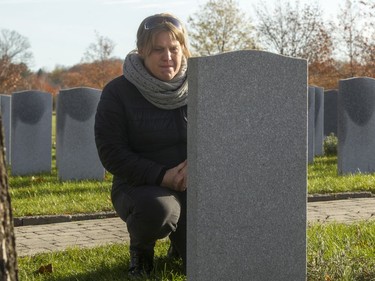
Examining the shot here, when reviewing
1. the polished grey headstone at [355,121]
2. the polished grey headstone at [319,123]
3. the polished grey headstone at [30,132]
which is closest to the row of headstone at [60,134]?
the polished grey headstone at [30,132]

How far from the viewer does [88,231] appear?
7094 mm

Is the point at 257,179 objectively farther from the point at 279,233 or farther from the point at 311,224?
the point at 311,224

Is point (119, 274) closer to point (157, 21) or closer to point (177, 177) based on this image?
point (177, 177)

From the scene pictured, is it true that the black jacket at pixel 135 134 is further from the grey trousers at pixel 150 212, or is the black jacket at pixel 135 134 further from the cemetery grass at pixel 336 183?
the cemetery grass at pixel 336 183

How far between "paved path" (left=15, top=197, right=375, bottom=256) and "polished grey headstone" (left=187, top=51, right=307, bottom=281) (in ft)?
5.52

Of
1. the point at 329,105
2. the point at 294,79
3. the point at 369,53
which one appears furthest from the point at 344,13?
the point at 294,79

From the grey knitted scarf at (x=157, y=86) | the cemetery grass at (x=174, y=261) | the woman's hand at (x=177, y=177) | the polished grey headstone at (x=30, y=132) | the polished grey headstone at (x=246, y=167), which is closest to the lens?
the polished grey headstone at (x=246, y=167)

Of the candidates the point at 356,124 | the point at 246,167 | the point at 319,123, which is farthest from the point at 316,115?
the point at 246,167

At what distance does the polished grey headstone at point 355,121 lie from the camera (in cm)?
1165

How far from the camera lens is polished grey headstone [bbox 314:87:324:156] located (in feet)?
49.8

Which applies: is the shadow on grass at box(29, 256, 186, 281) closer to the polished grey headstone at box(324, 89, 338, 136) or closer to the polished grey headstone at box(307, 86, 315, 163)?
the polished grey headstone at box(307, 86, 315, 163)

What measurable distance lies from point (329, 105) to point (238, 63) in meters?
14.8

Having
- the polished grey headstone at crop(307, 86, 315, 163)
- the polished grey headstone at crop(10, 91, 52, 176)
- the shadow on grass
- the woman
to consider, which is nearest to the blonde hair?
the woman

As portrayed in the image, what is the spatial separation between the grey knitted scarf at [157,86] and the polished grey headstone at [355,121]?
277 inches
